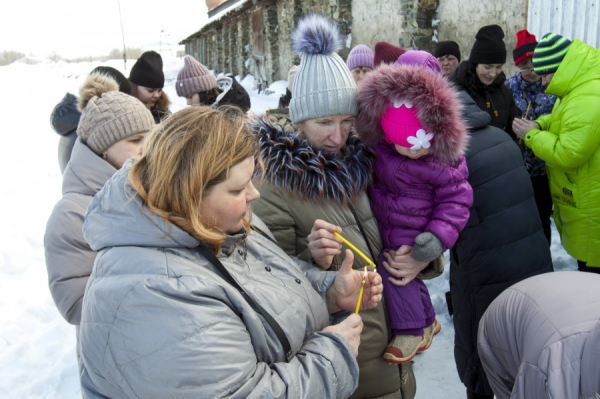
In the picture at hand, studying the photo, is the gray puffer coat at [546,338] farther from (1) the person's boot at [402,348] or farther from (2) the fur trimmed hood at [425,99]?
(2) the fur trimmed hood at [425,99]

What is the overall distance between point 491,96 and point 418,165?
7.82ft

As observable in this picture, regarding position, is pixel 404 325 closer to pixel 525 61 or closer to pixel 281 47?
pixel 525 61

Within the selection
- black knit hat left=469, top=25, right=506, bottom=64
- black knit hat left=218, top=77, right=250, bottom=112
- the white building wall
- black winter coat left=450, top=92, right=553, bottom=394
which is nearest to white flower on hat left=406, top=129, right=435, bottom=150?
black winter coat left=450, top=92, right=553, bottom=394

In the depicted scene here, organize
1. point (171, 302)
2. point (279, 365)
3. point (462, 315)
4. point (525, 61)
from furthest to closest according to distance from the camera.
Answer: point (525, 61) < point (462, 315) < point (279, 365) < point (171, 302)

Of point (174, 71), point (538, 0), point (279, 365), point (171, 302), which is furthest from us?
point (174, 71)

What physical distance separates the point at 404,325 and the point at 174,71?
21263mm

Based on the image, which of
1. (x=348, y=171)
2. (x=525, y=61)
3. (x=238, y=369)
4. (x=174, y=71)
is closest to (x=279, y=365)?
(x=238, y=369)

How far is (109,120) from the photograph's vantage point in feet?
6.76

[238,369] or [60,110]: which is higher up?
[60,110]

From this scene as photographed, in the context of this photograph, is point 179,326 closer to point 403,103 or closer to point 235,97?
point 403,103

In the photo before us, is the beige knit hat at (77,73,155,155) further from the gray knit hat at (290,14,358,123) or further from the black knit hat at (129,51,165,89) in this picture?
the black knit hat at (129,51,165,89)

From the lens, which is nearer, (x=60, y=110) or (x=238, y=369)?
(x=238, y=369)

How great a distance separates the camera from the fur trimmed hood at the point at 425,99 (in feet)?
5.61

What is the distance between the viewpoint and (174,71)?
819 inches
